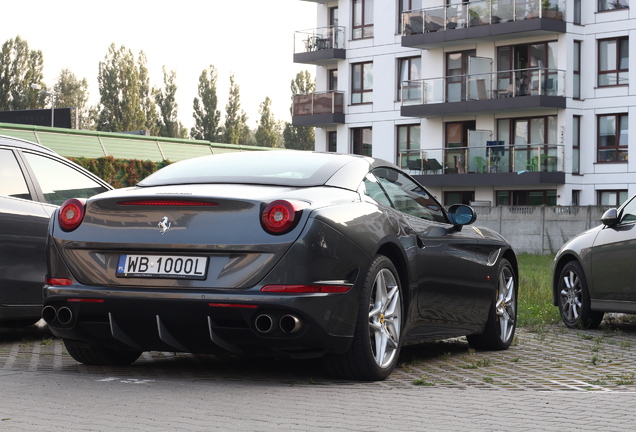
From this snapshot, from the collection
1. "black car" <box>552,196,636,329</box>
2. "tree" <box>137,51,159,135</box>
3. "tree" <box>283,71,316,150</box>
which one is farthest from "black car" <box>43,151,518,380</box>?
"tree" <box>283,71,316,150</box>

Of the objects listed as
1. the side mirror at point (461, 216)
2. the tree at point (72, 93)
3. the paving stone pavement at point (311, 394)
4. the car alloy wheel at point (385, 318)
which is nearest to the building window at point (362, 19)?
the side mirror at point (461, 216)

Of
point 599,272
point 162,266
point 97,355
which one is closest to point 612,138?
point 599,272

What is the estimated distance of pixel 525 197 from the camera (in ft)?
146

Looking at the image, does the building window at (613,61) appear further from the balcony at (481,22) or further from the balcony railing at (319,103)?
the balcony railing at (319,103)

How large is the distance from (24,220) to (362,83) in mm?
43898

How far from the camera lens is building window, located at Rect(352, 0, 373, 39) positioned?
5147 cm

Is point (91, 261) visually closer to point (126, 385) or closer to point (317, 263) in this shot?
point (126, 385)

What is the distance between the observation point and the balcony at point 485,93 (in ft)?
137

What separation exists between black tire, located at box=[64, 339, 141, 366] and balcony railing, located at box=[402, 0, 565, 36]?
1462 inches

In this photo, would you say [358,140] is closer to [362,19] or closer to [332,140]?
[332,140]

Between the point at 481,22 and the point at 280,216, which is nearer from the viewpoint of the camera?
the point at 280,216

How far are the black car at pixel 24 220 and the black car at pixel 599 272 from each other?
17.5 feet

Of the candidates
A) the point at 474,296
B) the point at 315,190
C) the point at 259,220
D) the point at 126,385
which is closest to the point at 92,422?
the point at 126,385

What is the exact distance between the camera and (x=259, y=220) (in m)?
6.25
